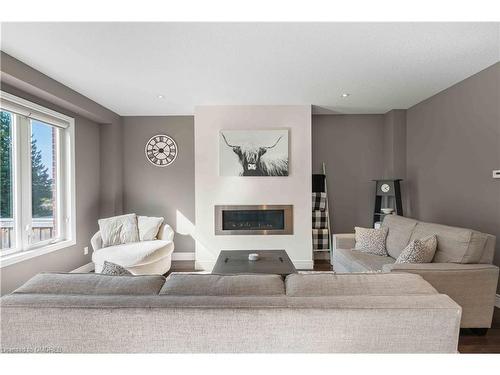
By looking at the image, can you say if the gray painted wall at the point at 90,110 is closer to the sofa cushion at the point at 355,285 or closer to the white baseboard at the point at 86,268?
the white baseboard at the point at 86,268

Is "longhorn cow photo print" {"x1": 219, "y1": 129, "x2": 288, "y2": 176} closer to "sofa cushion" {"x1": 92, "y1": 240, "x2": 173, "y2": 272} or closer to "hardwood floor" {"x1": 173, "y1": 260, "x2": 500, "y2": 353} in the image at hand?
"sofa cushion" {"x1": 92, "y1": 240, "x2": 173, "y2": 272}

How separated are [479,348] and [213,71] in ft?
11.2

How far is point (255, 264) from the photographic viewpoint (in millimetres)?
3070

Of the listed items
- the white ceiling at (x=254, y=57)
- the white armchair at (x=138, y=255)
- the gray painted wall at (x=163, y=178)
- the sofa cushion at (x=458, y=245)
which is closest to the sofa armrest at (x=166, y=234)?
the white armchair at (x=138, y=255)

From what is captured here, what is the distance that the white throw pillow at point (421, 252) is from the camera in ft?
8.42

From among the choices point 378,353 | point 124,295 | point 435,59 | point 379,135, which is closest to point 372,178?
point 379,135

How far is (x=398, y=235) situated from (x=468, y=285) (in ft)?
3.40

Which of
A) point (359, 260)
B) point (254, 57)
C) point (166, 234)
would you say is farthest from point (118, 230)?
point (359, 260)

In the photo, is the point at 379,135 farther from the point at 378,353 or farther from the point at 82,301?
the point at 82,301

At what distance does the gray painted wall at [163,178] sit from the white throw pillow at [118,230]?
2.41 ft

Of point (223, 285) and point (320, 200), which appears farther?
point (320, 200)

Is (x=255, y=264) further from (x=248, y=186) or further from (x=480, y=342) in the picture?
(x=480, y=342)

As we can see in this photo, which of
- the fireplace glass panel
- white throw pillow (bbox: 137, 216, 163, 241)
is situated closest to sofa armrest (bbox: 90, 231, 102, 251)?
white throw pillow (bbox: 137, 216, 163, 241)

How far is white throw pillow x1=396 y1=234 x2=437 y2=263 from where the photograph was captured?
8.42 feet
